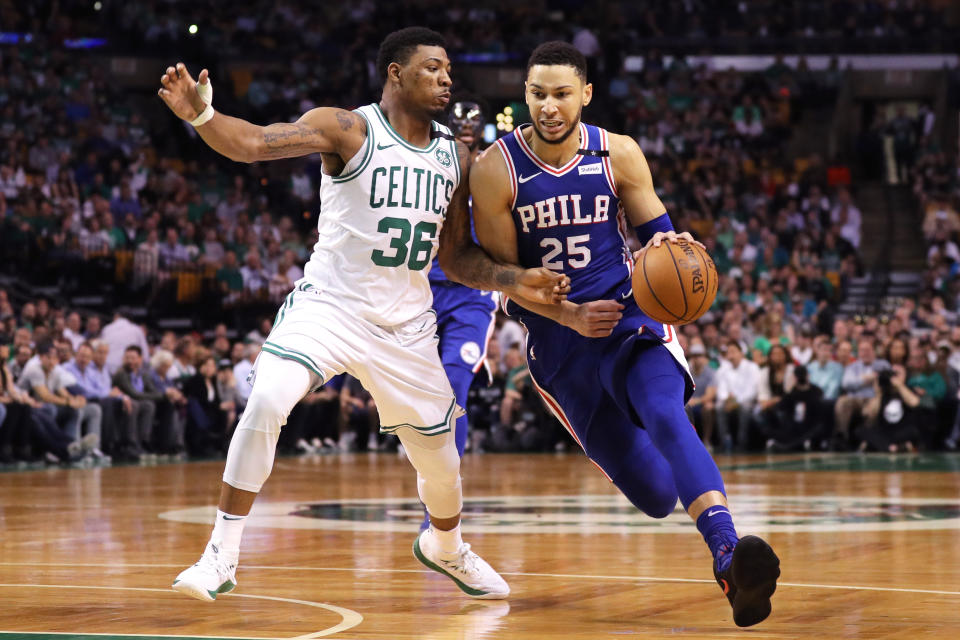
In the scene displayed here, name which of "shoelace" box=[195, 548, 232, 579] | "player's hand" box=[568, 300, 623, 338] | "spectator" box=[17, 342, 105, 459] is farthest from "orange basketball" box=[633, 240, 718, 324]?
"spectator" box=[17, 342, 105, 459]

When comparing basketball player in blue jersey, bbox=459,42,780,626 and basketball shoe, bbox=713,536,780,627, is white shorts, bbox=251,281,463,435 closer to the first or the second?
basketball player in blue jersey, bbox=459,42,780,626

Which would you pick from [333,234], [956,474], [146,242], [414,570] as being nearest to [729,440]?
[956,474]

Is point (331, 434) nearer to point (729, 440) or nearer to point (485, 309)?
point (729, 440)

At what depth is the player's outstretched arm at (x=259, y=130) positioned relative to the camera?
4.80 meters

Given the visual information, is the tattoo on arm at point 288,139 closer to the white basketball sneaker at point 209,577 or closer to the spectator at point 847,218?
the white basketball sneaker at point 209,577

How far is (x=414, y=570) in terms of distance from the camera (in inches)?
257

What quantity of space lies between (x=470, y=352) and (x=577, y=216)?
211cm

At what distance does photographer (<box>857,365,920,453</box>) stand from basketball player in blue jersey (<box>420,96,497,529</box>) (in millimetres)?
9219

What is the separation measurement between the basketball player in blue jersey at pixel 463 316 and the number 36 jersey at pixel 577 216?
65.8 inches

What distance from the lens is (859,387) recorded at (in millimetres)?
16188

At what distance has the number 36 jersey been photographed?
550 centimetres

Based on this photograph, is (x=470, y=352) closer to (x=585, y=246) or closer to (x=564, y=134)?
(x=585, y=246)

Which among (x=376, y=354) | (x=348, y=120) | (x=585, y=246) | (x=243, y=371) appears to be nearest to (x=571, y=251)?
(x=585, y=246)

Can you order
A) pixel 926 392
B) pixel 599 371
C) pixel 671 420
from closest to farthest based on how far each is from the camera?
pixel 671 420
pixel 599 371
pixel 926 392
